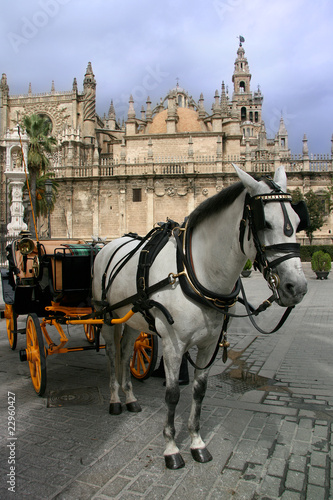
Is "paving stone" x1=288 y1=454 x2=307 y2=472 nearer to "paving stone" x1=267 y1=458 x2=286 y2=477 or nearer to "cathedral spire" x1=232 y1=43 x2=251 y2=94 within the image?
"paving stone" x1=267 y1=458 x2=286 y2=477

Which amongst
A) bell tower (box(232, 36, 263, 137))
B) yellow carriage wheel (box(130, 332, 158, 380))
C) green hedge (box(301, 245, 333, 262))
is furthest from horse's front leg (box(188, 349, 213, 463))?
bell tower (box(232, 36, 263, 137))

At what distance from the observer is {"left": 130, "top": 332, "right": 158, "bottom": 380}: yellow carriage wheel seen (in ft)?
15.5

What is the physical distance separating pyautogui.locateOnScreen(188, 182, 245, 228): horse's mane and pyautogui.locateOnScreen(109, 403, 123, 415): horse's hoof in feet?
7.15

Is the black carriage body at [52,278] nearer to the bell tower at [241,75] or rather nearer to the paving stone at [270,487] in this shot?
the paving stone at [270,487]

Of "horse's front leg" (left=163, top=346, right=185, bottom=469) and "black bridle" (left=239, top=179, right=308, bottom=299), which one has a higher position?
"black bridle" (left=239, top=179, right=308, bottom=299)

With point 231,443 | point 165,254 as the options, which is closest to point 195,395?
point 231,443

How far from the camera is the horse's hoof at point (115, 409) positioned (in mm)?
3823

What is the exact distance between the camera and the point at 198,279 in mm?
2881

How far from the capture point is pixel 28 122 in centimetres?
2938

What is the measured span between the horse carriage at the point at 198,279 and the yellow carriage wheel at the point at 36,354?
2cm

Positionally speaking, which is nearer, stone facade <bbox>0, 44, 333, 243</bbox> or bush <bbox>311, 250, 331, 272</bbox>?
bush <bbox>311, 250, 331, 272</bbox>

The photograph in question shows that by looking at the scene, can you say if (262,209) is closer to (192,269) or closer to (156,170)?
(192,269)

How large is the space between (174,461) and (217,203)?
2072 millimetres

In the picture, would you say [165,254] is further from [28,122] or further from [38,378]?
[28,122]
